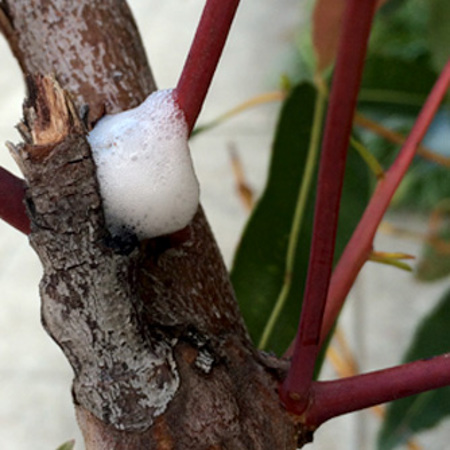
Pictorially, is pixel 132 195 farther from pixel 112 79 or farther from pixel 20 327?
pixel 20 327

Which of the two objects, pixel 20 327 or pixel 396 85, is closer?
pixel 396 85

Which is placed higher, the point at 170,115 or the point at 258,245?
the point at 170,115

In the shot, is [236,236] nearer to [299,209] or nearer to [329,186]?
[299,209]

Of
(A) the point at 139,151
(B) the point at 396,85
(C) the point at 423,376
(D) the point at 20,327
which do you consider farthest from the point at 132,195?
(D) the point at 20,327

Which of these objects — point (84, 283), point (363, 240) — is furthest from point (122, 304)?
point (363, 240)

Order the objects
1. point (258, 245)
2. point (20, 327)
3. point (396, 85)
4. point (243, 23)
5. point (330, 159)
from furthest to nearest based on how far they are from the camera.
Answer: point (243, 23)
point (20, 327)
point (396, 85)
point (258, 245)
point (330, 159)

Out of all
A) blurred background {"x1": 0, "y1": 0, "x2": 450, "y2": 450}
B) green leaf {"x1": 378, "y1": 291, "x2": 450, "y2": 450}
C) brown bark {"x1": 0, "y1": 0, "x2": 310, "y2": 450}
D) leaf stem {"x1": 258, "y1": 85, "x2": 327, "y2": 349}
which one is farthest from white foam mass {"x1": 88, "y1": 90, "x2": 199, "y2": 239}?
blurred background {"x1": 0, "y1": 0, "x2": 450, "y2": 450}
